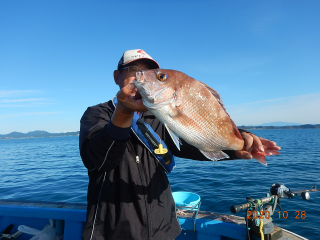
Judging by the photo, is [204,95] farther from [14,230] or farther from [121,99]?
[14,230]

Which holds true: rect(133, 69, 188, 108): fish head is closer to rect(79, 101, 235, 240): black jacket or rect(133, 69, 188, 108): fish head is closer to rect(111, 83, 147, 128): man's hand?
rect(111, 83, 147, 128): man's hand

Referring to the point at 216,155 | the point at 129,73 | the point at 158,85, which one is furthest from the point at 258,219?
the point at 129,73

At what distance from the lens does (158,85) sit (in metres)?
1.85

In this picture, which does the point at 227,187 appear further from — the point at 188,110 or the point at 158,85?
the point at 158,85

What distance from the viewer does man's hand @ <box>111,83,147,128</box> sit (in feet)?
5.17

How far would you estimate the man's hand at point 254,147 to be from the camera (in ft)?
6.64

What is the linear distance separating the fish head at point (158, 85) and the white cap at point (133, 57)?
0.38 meters

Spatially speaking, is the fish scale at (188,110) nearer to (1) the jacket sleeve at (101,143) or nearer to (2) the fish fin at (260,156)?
(2) the fish fin at (260,156)

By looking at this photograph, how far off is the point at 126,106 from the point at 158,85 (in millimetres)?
423

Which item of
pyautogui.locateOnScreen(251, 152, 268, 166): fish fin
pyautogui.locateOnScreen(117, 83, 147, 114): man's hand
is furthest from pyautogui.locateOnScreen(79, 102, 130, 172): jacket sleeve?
pyautogui.locateOnScreen(251, 152, 268, 166): fish fin

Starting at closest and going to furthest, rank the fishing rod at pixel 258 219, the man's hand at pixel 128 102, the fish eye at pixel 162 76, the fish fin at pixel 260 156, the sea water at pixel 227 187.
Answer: the man's hand at pixel 128 102, the fish eye at pixel 162 76, the fish fin at pixel 260 156, the fishing rod at pixel 258 219, the sea water at pixel 227 187

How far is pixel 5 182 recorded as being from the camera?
472 inches

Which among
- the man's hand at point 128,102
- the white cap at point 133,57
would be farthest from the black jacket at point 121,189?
the white cap at point 133,57

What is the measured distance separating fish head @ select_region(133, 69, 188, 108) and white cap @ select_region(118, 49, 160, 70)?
38cm
